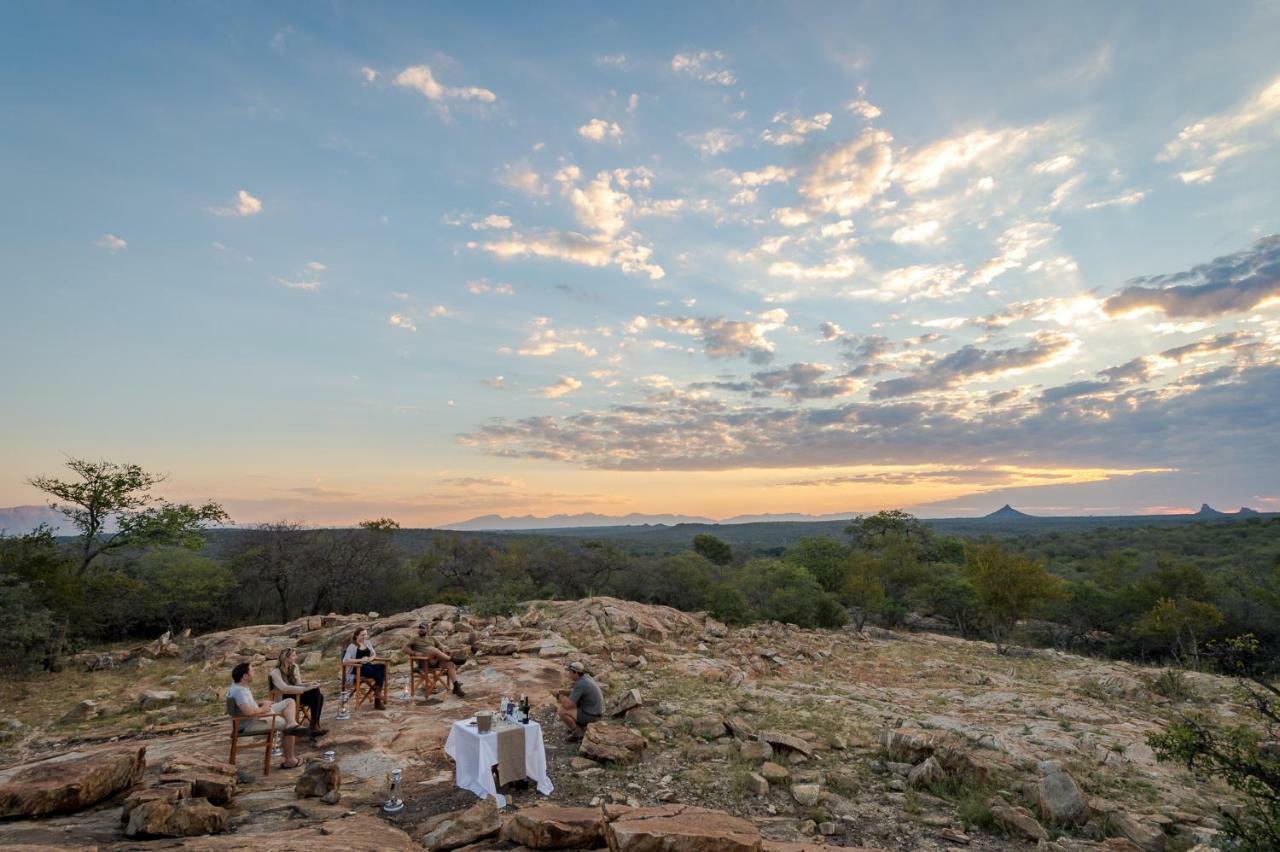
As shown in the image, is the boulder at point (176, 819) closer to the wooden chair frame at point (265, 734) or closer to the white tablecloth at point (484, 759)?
the wooden chair frame at point (265, 734)

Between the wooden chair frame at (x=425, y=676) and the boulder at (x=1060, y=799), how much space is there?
10.4 metres

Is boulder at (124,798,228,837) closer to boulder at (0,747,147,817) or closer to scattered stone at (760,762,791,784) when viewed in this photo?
boulder at (0,747,147,817)

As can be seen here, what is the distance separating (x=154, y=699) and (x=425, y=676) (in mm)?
6064

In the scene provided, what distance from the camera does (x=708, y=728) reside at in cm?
984

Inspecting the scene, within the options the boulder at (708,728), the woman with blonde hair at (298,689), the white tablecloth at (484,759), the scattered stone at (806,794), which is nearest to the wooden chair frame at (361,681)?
the woman with blonde hair at (298,689)

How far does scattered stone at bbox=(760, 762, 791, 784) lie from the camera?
789cm

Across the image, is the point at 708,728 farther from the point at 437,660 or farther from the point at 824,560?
the point at 824,560

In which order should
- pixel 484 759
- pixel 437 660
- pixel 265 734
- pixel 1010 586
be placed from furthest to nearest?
pixel 1010 586
pixel 437 660
pixel 265 734
pixel 484 759

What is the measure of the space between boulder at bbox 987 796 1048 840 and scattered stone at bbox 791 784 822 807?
2.01 meters

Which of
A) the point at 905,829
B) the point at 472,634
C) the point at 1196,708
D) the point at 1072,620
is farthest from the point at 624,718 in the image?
the point at 1072,620

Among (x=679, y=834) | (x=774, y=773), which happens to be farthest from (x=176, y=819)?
(x=774, y=773)

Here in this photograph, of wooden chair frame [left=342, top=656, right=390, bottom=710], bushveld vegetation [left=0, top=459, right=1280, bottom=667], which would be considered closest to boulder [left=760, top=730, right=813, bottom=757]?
wooden chair frame [left=342, top=656, right=390, bottom=710]

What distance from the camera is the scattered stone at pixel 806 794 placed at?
7250 mm

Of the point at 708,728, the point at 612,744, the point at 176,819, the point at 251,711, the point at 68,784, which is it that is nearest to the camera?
the point at 176,819
